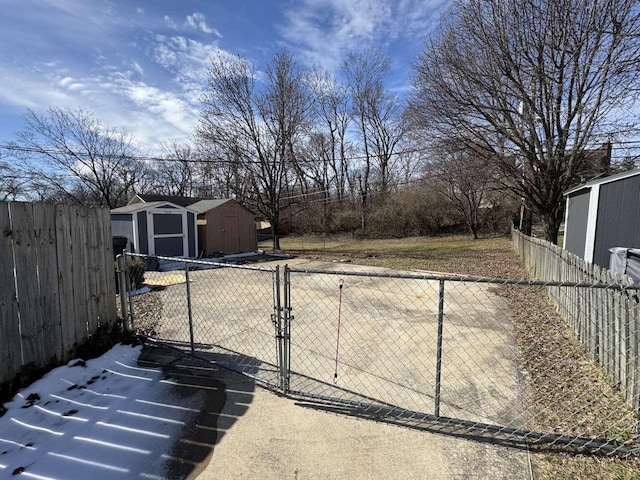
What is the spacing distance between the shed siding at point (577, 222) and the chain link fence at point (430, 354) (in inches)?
112

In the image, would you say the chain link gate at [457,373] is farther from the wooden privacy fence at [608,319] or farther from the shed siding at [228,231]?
the shed siding at [228,231]

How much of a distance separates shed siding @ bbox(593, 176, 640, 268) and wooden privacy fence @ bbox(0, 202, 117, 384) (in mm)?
8503

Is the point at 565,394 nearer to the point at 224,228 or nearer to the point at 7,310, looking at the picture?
the point at 7,310

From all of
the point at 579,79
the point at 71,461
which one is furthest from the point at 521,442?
the point at 579,79

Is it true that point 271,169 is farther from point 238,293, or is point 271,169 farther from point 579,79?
point 579,79

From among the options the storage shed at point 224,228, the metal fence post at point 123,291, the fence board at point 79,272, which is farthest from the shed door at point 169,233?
the fence board at point 79,272

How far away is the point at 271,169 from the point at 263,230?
37.1 ft

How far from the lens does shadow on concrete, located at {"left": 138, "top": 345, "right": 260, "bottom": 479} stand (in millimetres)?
2205

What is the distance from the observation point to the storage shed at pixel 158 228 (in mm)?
12484

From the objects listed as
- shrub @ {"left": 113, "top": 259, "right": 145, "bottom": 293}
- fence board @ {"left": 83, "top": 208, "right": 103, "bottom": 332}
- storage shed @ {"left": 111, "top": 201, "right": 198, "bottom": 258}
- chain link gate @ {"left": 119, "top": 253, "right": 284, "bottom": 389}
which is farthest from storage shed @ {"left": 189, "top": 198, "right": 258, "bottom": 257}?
fence board @ {"left": 83, "top": 208, "right": 103, "bottom": 332}

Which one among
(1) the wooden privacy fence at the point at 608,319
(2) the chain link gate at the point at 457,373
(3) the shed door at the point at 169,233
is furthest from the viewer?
(3) the shed door at the point at 169,233

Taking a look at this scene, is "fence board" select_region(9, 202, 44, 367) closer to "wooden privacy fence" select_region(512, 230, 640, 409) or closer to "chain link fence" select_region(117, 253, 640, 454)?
"chain link fence" select_region(117, 253, 640, 454)

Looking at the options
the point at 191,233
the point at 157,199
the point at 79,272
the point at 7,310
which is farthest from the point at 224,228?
the point at 7,310

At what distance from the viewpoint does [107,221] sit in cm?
409
